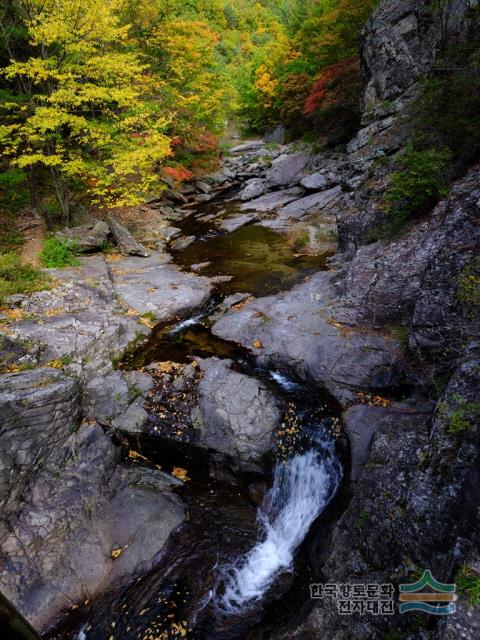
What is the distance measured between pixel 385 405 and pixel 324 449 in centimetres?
142

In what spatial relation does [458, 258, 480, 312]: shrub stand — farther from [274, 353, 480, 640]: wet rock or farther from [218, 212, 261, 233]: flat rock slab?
[218, 212, 261, 233]: flat rock slab

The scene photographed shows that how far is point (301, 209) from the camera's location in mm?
18297

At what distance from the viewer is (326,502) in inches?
237

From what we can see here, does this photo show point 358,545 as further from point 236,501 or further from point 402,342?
point 402,342

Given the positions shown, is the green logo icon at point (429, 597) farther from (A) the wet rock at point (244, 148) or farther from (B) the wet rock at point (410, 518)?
(A) the wet rock at point (244, 148)

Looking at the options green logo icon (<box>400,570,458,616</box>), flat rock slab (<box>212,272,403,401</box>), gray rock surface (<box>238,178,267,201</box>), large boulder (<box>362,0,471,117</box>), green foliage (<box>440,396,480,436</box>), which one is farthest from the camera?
gray rock surface (<box>238,178,267,201</box>)

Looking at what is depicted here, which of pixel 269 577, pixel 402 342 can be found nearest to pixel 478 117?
pixel 402 342

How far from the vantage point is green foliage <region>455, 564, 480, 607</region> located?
2.91 m

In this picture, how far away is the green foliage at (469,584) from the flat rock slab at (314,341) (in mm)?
3942

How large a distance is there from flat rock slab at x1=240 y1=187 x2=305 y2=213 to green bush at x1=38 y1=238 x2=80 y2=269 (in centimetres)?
1090

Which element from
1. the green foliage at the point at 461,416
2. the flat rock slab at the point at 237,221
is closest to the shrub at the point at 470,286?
the green foliage at the point at 461,416

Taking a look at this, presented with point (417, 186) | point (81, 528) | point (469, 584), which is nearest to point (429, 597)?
point (469, 584)

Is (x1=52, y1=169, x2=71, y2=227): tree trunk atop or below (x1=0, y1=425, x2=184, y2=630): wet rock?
atop

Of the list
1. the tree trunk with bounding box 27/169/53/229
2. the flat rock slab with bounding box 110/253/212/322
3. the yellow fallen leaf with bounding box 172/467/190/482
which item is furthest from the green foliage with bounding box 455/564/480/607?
the tree trunk with bounding box 27/169/53/229
